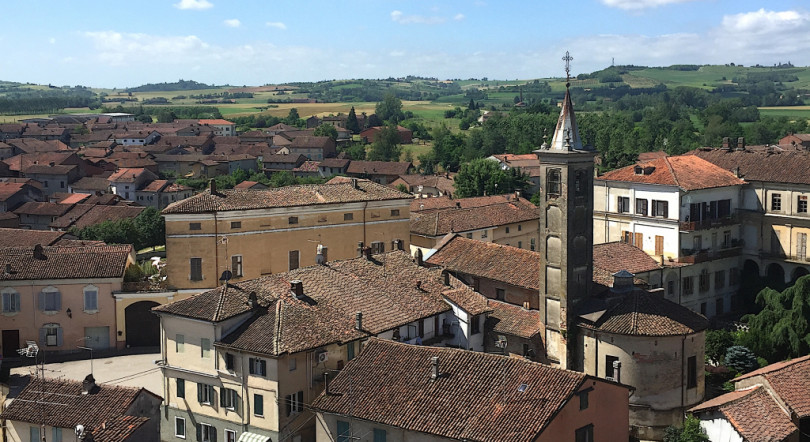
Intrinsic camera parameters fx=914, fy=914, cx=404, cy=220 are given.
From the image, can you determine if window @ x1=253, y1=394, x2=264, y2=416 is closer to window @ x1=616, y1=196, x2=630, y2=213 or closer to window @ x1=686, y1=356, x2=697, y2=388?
window @ x1=686, y1=356, x2=697, y2=388

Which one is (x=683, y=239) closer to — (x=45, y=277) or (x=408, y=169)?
(x=45, y=277)

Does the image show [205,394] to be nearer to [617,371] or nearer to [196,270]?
[196,270]

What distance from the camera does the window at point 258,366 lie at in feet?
105

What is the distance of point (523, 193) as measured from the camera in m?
96.4

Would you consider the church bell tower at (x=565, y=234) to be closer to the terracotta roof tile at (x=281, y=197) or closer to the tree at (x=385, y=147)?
the terracotta roof tile at (x=281, y=197)

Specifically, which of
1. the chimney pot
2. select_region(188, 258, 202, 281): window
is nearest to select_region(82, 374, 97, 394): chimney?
the chimney pot

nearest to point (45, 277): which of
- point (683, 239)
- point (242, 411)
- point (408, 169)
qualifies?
point (242, 411)

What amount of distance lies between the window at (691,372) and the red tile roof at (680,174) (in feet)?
58.4

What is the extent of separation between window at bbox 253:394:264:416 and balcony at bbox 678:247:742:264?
92.8 ft

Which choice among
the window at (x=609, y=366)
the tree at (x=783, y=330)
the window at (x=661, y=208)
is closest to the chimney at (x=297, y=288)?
the window at (x=609, y=366)

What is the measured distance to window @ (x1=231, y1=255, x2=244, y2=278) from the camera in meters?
47.4

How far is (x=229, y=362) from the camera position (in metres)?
33.1

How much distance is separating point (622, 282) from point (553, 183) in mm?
4971

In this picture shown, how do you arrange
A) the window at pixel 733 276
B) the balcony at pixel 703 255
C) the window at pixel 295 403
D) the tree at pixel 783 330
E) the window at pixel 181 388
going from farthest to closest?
the window at pixel 733 276 → the balcony at pixel 703 255 → the tree at pixel 783 330 → the window at pixel 181 388 → the window at pixel 295 403
